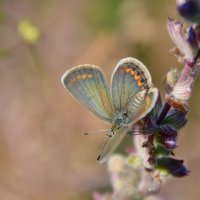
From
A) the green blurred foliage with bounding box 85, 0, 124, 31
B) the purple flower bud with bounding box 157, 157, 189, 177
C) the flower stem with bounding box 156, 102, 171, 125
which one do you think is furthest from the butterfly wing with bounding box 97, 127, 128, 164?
the green blurred foliage with bounding box 85, 0, 124, 31

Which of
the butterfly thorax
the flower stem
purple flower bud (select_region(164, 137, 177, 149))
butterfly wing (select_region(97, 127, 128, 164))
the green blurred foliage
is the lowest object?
butterfly wing (select_region(97, 127, 128, 164))

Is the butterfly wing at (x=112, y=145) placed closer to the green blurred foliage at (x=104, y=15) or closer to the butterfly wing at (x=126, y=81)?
the butterfly wing at (x=126, y=81)

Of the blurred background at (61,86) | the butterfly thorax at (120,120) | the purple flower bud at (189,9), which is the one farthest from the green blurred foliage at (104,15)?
the purple flower bud at (189,9)

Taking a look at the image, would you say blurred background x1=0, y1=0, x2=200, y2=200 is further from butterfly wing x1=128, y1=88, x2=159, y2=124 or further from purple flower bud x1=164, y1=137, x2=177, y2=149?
butterfly wing x1=128, y1=88, x2=159, y2=124

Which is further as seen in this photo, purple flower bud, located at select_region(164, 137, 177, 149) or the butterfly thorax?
purple flower bud, located at select_region(164, 137, 177, 149)

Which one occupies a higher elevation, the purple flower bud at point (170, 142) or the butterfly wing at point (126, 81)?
the butterfly wing at point (126, 81)

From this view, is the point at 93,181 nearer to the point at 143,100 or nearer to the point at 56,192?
the point at 56,192
